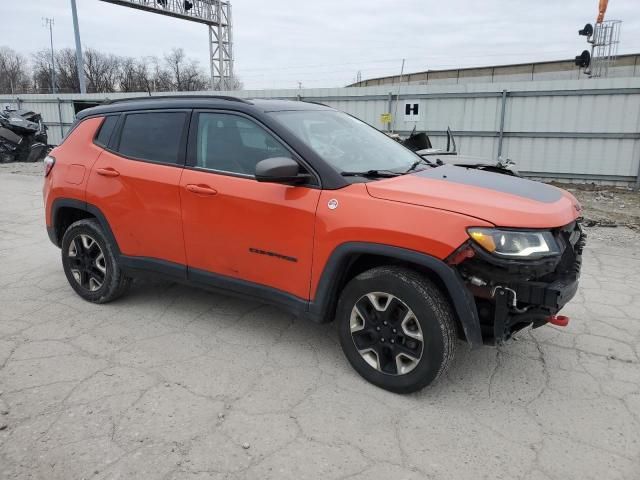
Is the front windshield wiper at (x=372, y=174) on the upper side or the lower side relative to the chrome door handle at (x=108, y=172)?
upper

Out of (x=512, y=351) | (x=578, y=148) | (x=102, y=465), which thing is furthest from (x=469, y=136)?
(x=102, y=465)

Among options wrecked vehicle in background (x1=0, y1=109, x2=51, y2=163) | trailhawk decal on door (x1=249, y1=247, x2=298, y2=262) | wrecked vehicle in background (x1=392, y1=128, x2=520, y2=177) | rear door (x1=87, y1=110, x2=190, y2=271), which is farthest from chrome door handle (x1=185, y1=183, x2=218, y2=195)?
wrecked vehicle in background (x1=0, y1=109, x2=51, y2=163)

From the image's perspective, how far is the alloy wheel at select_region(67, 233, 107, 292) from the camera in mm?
4203

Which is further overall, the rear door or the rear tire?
the rear tire

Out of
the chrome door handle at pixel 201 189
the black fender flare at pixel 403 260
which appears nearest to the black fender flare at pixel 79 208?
the chrome door handle at pixel 201 189

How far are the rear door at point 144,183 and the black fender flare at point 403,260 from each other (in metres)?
1.22

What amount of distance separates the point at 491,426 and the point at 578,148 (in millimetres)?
10204

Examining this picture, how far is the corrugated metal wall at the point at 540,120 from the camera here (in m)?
10.7

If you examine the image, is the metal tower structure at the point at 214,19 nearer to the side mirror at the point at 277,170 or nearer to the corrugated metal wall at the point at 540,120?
the corrugated metal wall at the point at 540,120

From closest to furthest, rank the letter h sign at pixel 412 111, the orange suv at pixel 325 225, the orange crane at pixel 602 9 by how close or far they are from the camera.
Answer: the orange suv at pixel 325 225, the letter h sign at pixel 412 111, the orange crane at pixel 602 9

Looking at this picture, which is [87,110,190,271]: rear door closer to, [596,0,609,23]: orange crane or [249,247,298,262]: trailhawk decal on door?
[249,247,298,262]: trailhawk decal on door

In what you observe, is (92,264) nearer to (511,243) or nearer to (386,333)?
(386,333)

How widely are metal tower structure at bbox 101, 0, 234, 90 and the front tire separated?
29.1 meters

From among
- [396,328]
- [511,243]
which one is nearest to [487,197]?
[511,243]
